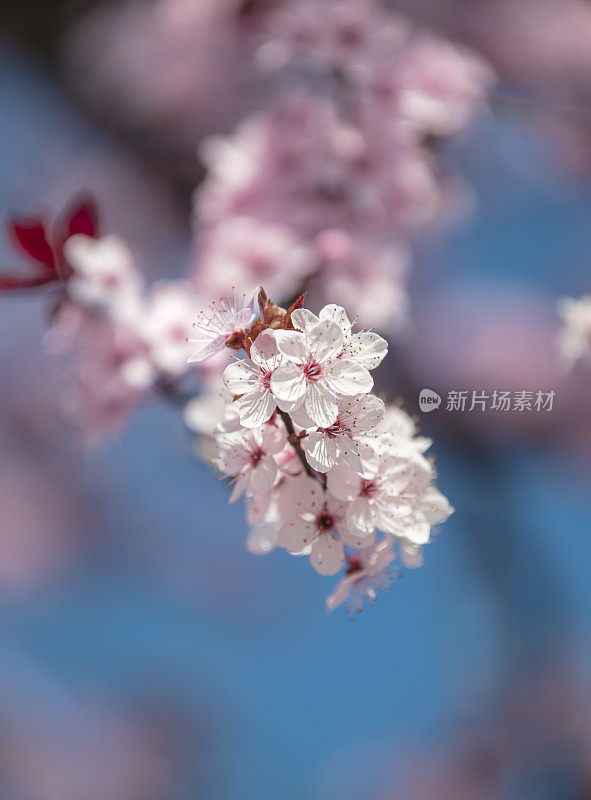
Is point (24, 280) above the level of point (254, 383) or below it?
above

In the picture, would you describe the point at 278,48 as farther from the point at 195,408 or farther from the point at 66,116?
the point at 66,116

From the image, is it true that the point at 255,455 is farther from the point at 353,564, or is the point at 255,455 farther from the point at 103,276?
the point at 103,276

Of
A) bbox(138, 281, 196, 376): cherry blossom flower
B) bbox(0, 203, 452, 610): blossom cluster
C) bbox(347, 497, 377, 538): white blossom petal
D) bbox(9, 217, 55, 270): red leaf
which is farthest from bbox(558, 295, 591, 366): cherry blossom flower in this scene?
bbox(9, 217, 55, 270): red leaf

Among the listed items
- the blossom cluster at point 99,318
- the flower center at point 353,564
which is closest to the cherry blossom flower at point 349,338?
the flower center at point 353,564

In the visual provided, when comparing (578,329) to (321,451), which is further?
(578,329)

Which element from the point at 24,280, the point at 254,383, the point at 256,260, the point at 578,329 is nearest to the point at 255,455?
the point at 254,383

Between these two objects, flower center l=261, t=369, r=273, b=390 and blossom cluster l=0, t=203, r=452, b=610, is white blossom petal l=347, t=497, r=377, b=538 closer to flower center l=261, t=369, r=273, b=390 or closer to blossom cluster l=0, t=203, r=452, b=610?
blossom cluster l=0, t=203, r=452, b=610

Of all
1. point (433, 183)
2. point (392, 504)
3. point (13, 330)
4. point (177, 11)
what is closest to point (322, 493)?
point (392, 504)
